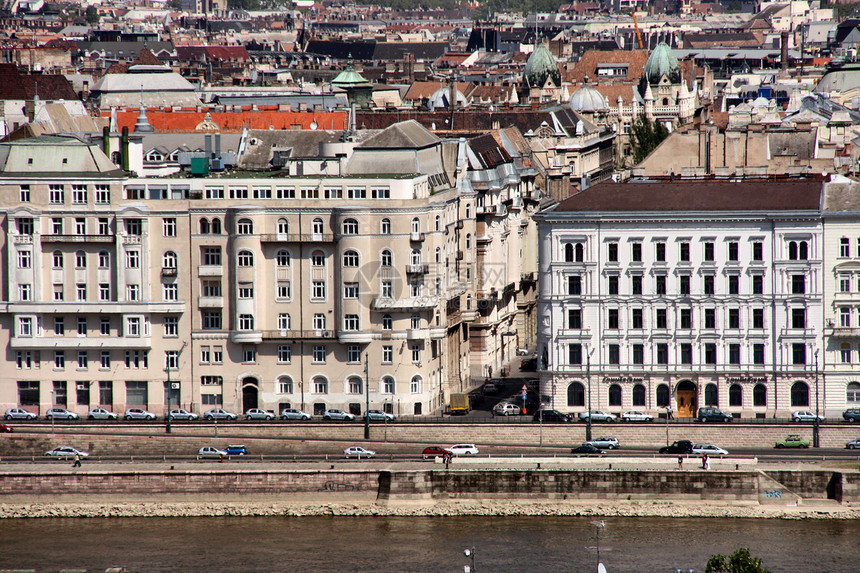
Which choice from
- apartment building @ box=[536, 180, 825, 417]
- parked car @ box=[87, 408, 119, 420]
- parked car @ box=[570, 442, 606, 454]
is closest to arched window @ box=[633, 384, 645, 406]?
apartment building @ box=[536, 180, 825, 417]

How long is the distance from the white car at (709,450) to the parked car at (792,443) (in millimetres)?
3678

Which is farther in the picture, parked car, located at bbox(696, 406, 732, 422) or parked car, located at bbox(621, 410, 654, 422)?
parked car, located at bbox(621, 410, 654, 422)

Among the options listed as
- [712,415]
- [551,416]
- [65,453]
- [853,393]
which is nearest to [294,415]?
[65,453]

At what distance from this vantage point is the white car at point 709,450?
11394 centimetres

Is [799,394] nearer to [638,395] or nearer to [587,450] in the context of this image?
[638,395]

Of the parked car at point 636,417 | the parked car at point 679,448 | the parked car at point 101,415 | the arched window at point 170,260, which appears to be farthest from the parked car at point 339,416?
the parked car at point 679,448

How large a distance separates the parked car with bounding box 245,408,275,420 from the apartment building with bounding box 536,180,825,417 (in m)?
18.2

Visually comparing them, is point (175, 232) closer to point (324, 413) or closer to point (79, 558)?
point (324, 413)

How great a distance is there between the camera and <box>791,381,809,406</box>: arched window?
12200 centimetres

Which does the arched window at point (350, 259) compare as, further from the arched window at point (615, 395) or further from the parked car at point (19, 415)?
the parked car at point (19, 415)

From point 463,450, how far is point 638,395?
13.6m

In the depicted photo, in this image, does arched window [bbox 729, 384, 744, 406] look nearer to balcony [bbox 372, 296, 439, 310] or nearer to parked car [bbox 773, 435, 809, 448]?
parked car [bbox 773, 435, 809, 448]

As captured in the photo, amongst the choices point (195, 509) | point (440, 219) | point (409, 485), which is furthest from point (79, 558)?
point (440, 219)

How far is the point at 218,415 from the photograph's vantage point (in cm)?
12438
